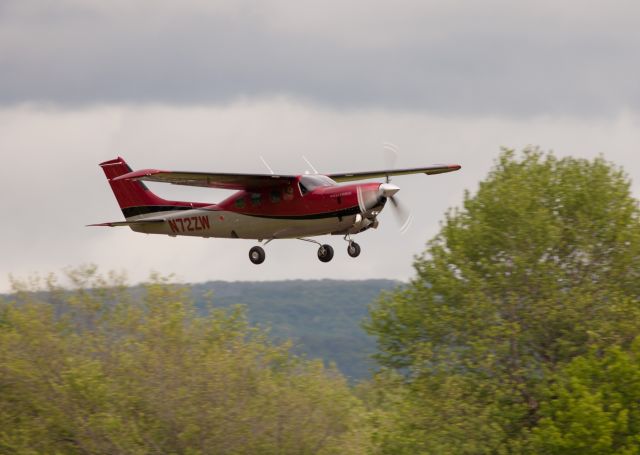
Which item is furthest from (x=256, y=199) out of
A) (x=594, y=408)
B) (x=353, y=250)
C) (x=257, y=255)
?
(x=594, y=408)

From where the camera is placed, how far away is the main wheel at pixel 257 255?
35844 millimetres

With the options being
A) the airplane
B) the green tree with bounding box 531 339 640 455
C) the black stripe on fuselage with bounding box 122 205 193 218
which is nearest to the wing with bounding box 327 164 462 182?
the airplane

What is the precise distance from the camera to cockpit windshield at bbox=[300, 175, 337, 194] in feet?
110

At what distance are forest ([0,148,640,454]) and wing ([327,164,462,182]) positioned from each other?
9379 millimetres

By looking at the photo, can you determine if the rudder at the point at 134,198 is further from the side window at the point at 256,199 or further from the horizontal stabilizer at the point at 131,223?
the side window at the point at 256,199

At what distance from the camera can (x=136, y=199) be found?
3972 centimetres

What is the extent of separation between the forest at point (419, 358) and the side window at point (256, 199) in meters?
10.9

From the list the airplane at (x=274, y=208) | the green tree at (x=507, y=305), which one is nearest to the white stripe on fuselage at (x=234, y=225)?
the airplane at (x=274, y=208)

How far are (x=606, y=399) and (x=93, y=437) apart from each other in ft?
58.6

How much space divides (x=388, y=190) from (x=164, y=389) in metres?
15.9

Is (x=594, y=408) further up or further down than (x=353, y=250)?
further down

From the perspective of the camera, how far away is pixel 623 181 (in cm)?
5525

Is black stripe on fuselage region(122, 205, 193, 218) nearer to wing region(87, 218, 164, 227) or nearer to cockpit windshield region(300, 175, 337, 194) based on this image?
wing region(87, 218, 164, 227)

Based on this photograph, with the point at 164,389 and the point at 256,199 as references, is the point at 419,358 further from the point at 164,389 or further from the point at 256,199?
the point at 256,199
